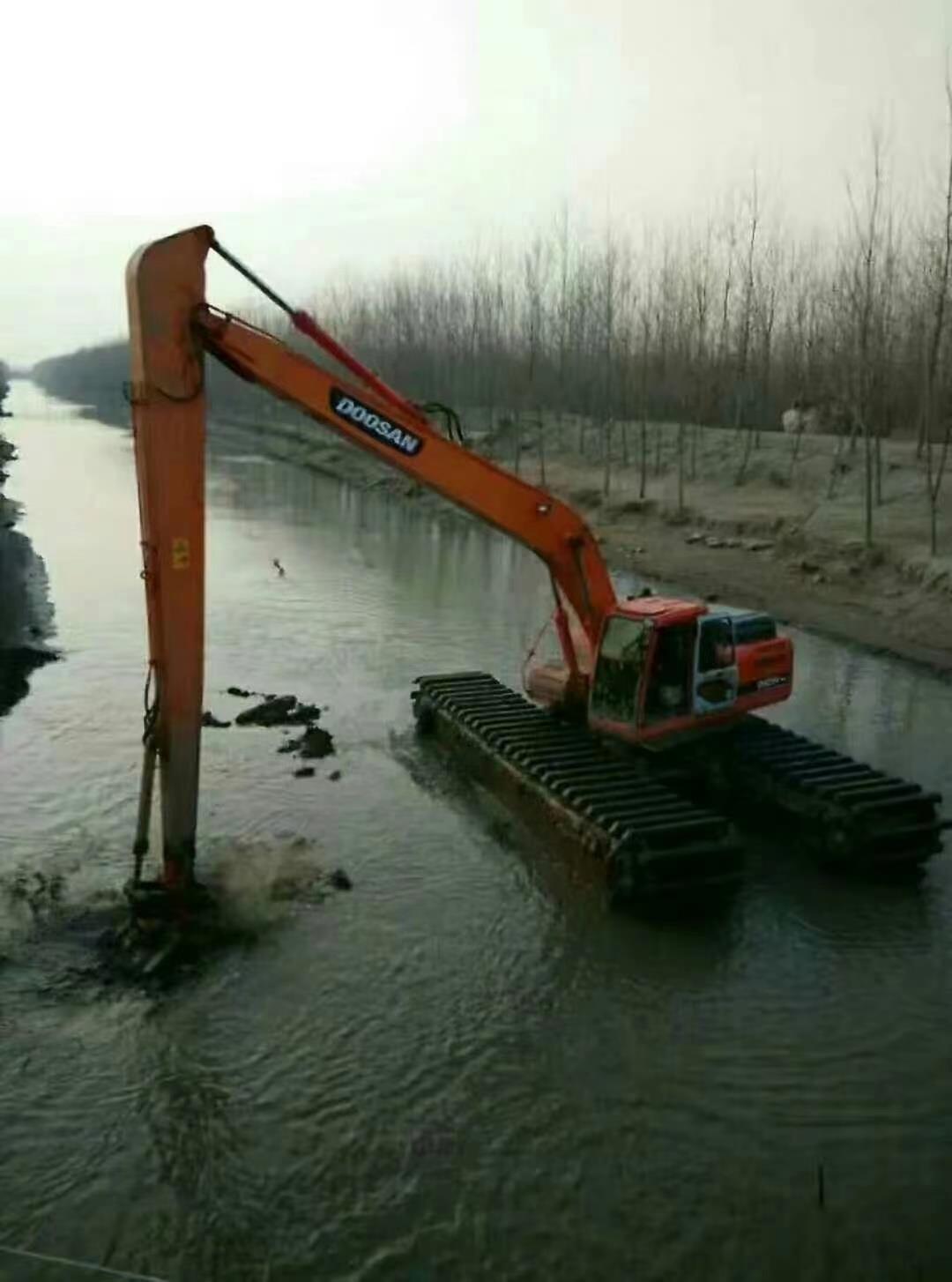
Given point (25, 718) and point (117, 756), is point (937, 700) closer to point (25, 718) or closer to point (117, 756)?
point (117, 756)

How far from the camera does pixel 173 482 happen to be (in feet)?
28.7

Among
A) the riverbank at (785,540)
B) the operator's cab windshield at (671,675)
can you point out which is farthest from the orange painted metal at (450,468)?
the riverbank at (785,540)

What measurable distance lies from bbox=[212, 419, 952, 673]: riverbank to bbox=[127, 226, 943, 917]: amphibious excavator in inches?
326

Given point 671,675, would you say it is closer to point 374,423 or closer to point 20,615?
point 374,423

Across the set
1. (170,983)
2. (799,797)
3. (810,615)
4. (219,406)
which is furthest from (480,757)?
(219,406)

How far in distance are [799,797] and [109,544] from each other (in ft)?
81.6

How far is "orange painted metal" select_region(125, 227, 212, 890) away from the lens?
28.1 ft

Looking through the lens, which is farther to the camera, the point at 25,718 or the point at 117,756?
the point at 25,718

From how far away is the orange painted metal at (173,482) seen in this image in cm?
858

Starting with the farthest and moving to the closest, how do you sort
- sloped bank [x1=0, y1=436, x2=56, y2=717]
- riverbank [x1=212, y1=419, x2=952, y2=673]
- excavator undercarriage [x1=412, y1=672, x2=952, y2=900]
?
riverbank [x1=212, y1=419, x2=952, y2=673], sloped bank [x1=0, y1=436, x2=56, y2=717], excavator undercarriage [x1=412, y1=672, x2=952, y2=900]

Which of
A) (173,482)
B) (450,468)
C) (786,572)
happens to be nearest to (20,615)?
(450,468)

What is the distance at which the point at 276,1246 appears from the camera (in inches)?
247

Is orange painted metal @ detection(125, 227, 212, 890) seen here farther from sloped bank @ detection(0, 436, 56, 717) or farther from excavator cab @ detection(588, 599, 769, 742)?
sloped bank @ detection(0, 436, 56, 717)

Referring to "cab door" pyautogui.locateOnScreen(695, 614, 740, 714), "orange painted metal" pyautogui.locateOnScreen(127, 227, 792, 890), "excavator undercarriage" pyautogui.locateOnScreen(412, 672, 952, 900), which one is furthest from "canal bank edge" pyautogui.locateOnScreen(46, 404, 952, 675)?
"orange painted metal" pyautogui.locateOnScreen(127, 227, 792, 890)
